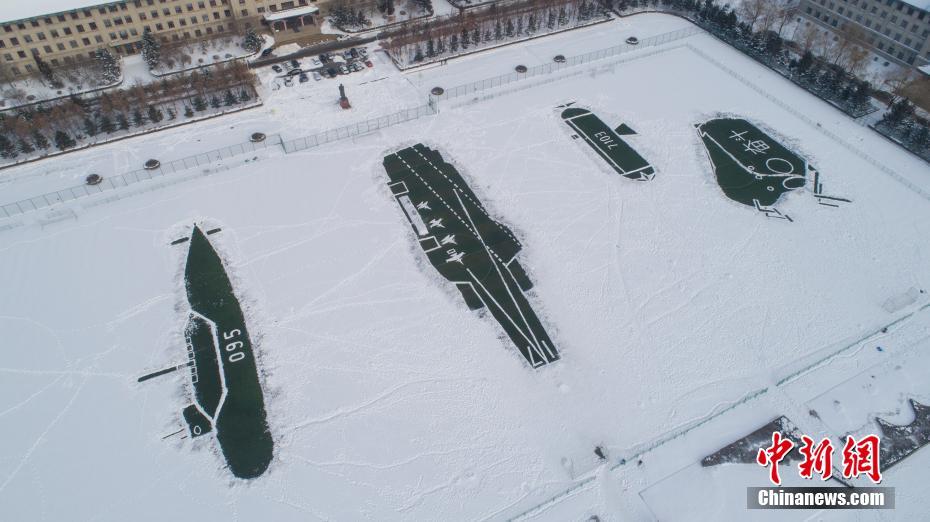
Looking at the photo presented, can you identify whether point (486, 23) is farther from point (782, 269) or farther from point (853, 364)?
point (853, 364)

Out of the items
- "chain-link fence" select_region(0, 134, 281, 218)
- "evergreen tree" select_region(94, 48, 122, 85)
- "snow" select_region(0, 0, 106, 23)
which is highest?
"snow" select_region(0, 0, 106, 23)

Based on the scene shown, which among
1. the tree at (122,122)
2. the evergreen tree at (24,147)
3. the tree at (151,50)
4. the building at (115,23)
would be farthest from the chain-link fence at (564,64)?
the evergreen tree at (24,147)

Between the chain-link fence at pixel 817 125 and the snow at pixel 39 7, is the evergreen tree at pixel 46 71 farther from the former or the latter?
the chain-link fence at pixel 817 125

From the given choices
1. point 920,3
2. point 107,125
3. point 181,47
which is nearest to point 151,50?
point 181,47

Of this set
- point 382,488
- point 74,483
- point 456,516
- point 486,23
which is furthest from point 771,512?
point 486,23

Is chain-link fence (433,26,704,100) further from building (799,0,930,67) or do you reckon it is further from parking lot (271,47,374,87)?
building (799,0,930,67)

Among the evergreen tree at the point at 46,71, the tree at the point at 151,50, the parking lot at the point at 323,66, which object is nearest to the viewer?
the evergreen tree at the point at 46,71

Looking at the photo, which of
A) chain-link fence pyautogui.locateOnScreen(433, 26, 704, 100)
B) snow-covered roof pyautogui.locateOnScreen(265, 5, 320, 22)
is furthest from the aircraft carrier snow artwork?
snow-covered roof pyautogui.locateOnScreen(265, 5, 320, 22)
